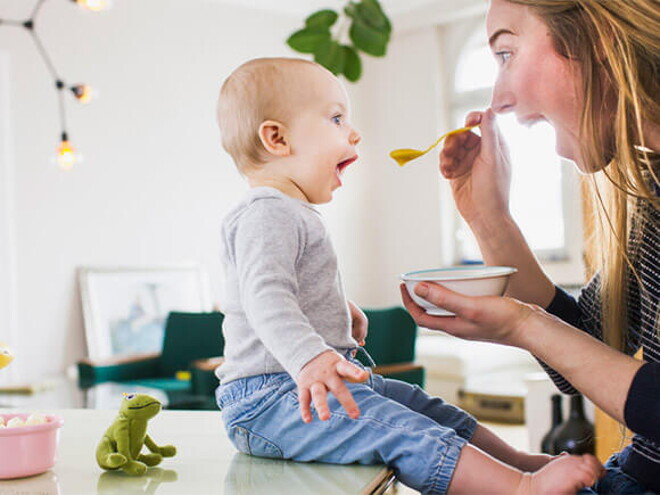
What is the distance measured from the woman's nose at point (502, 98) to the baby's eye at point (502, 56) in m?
0.03

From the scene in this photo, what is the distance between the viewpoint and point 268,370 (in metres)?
0.95

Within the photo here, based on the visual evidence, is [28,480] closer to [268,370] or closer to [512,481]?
[268,370]

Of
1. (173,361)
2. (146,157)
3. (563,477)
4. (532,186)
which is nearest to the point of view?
(563,477)

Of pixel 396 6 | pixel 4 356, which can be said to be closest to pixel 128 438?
pixel 4 356

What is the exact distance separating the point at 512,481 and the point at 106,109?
4.86 meters

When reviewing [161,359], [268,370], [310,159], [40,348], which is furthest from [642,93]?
→ [40,348]

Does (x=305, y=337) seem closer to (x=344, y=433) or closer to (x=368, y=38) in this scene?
(x=344, y=433)

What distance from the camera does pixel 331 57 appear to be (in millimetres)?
3248

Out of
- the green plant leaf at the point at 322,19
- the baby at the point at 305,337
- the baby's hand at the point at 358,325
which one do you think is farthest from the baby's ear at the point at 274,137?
the green plant leaf at the point at 322,19

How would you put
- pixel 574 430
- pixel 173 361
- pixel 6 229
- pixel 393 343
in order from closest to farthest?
pixel 574 430
pixel 393 343
pixel 173 361
pixel 6 229

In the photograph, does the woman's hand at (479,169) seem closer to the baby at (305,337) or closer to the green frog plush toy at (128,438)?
the baby at (305,337)

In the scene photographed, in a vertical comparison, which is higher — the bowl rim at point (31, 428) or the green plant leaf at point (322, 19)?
the green plant leaf at point (322, 19)

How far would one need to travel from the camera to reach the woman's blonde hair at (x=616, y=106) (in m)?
0.95

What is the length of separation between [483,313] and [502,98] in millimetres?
342
